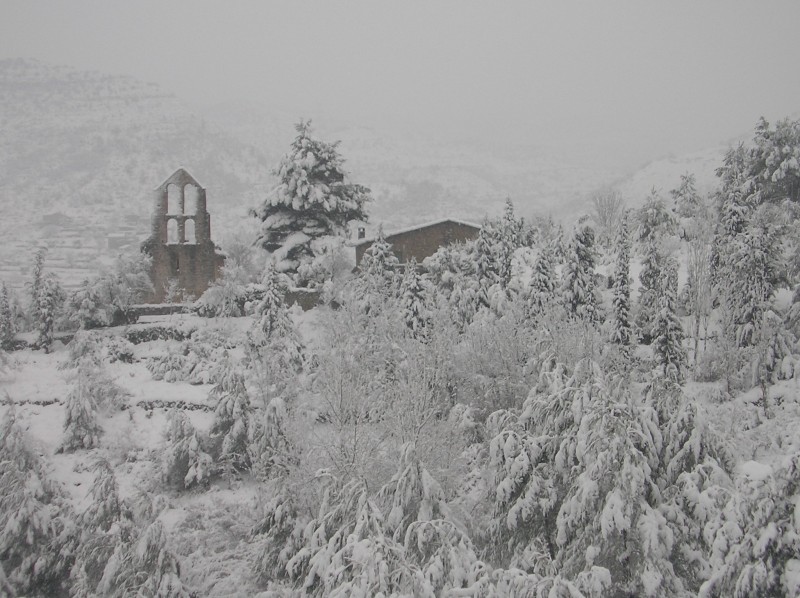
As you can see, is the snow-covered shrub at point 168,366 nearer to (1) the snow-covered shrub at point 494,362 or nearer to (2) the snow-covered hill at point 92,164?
(1) the snow-covered shrub at point 494,362

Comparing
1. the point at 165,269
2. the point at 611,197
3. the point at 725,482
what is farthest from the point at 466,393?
the point at 611,197

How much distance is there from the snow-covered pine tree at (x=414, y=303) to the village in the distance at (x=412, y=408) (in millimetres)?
176

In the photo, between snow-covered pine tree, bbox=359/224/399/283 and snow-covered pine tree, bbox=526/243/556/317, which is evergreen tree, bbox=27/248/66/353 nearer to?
snow-covered pine tree, bbox=359/224/399/283

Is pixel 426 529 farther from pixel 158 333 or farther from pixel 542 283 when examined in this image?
pixel 158 333

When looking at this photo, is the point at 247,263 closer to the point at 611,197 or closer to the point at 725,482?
the point at 611,197

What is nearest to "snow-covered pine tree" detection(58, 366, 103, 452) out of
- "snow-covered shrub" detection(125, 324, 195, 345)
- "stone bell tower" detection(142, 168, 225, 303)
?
"snow-covered shrub" detection(125, 324, 195, 345)

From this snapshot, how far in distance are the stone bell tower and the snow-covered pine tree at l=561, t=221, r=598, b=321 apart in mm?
19932

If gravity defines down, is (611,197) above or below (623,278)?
above

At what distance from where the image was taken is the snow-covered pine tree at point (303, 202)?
31344 mm

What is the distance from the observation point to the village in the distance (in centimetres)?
737

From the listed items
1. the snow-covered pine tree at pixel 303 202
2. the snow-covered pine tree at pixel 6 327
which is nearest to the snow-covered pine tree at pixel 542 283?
the snow-covered pine tree at pixel 303 202

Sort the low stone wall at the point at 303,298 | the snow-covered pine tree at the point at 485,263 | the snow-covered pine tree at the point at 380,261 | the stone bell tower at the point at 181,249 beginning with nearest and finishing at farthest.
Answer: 1. the snow-covered pine tree at the point at 485,263
2. the snow-covered pine tree at the point at 380,261
3. the low stone wall at the point at 303,298
4. the stone bell tower at the point at 181,249

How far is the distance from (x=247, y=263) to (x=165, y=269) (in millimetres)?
16717

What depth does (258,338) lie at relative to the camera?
2341 cm
